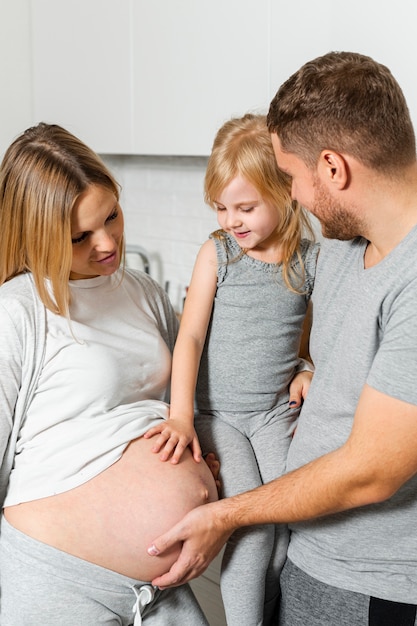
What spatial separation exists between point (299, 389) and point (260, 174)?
432mm

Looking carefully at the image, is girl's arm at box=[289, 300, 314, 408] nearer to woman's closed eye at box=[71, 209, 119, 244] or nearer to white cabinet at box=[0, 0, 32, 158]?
woman's closed eye at box=[71, 209, 119, 244]

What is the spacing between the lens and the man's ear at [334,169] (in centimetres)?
124

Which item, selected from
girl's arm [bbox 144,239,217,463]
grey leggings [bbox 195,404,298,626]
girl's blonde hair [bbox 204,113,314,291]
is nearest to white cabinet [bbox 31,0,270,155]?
girl's blonde hair [bbox 204,113,314,291]

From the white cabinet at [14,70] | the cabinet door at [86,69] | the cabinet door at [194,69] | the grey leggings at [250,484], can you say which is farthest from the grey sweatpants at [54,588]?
the white cabinet at [14,70]

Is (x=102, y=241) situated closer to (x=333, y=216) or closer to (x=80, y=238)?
(x=80, y=238)

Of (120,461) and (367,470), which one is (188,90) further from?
(367,470)

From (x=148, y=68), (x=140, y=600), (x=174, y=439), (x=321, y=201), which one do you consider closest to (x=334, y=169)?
(x=321, y=201)

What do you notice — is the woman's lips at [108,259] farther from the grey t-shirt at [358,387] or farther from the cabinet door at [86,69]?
the cabinet door at [86,69]

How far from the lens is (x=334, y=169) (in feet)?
4.12

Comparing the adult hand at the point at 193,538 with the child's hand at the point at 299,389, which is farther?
the child's hand at the point at 299,389

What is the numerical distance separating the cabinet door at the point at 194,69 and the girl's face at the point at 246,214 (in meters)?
0.67

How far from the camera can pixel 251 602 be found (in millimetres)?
1450

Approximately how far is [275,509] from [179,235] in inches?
77.9


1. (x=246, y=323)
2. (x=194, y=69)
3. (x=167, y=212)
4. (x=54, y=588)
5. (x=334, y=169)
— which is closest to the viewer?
(x=334, y=169)
